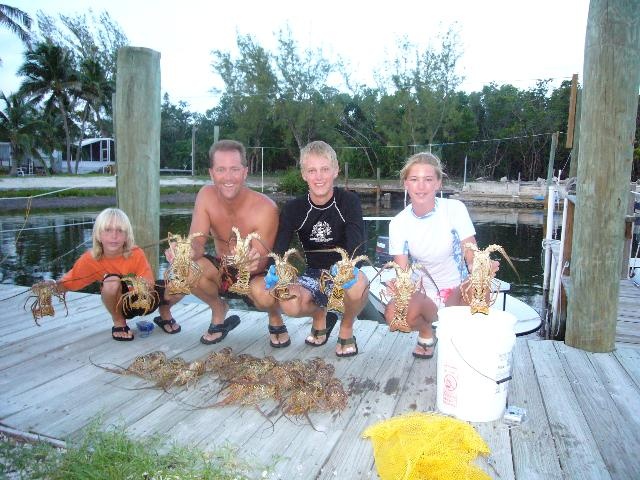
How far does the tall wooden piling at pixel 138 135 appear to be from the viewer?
4871 mm

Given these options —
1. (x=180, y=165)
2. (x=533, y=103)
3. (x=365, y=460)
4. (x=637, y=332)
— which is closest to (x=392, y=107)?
(x=533, y=103)

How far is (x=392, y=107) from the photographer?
42844 mm

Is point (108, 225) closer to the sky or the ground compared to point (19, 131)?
closer to the ground

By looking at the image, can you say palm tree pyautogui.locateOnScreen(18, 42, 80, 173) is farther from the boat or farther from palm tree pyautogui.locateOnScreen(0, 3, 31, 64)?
the boat

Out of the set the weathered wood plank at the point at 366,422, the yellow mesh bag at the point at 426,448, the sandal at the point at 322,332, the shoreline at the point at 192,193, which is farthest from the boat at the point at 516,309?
the shoreline at the point at 192,193

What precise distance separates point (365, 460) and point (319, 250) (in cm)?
166

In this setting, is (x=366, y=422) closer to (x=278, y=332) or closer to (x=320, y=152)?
(x=278, y=332)

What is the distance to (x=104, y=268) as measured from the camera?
13.6 ft

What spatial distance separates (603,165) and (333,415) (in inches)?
→ 102

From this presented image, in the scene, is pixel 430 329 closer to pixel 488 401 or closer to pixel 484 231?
pixel 488 401

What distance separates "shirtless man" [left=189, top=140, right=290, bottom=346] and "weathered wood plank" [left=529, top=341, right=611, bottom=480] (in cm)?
192

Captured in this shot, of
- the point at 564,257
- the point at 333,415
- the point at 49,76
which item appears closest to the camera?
the point at 333,415

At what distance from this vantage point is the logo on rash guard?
3830 millimetres

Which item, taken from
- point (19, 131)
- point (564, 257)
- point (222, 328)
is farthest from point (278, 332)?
point (19, 131)
